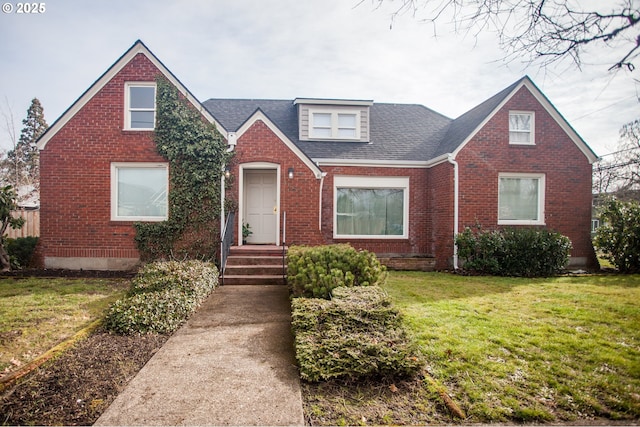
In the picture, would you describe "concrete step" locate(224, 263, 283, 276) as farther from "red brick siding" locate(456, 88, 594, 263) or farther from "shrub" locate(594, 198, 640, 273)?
"shrub" locate(594, 198, 640, 273)

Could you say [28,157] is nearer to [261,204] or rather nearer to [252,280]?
[261,204]

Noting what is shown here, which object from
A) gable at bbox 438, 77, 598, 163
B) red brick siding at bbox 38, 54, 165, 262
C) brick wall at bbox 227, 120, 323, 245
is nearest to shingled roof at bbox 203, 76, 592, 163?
gable at bbox 438, 77, 598, 163

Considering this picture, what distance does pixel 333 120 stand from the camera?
13.9m

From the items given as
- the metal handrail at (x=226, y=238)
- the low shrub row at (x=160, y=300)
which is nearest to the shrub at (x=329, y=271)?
the low shrub row at (x=160, y=300)

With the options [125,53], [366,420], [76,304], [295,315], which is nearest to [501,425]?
[366,420]

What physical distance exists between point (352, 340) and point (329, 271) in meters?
2.27

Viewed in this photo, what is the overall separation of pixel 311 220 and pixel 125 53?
7605 mm

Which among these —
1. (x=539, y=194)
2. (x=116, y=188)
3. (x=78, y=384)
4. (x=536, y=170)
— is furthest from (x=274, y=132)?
(x=539, y=194)

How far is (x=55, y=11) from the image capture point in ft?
22.9

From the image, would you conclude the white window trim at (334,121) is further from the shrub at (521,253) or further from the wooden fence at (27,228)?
the wooden fence at (27,228)

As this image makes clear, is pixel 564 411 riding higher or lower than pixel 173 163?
lower

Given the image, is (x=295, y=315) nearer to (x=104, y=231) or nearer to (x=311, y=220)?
(x=311, y=220)

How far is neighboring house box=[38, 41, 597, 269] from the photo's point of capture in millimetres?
10445

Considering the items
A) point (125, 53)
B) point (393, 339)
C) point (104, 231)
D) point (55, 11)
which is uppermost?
point (125, 53)
